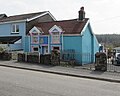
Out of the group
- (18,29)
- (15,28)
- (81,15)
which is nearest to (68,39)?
(81,15)

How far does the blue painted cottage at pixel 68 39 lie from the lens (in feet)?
96.7

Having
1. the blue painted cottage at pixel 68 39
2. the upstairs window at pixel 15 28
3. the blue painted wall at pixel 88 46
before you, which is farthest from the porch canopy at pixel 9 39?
the blue painted wall at pixel 88 46

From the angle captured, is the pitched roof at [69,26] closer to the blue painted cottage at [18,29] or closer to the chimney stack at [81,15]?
the chimney stack at [81,15]

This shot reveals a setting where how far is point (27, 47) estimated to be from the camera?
3447 cm

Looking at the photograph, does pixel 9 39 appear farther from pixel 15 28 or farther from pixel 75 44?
pixel 75 44

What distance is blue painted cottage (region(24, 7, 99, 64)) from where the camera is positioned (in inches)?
1161

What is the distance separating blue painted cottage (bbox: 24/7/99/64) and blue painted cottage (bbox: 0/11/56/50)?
1.12 metres

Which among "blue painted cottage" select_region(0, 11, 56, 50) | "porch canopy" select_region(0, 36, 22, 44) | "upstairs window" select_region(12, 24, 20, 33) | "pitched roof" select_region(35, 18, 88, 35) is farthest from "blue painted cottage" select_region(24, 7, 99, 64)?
"upstairs window" select_region(12, 24, 20, 33)

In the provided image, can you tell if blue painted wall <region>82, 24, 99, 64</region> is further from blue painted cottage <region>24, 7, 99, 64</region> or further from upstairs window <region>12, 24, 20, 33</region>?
upstairs window <region>12, 24, 20, 33</region>

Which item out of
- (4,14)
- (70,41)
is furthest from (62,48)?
(4,14)

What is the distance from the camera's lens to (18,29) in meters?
36.0

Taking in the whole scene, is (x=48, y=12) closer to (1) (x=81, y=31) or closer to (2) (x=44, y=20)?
(2) (x=44, y=20)

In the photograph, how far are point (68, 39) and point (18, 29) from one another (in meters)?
9.41

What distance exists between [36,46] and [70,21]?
5.70 meters
